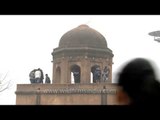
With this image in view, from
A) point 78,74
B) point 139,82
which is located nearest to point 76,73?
point 78,74

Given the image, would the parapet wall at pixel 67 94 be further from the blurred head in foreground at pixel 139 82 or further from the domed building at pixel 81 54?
the blurred head in foreground at pixel 139 82

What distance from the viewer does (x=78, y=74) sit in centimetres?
1995

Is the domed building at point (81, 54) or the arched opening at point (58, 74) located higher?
the domed building at point (81, 54)

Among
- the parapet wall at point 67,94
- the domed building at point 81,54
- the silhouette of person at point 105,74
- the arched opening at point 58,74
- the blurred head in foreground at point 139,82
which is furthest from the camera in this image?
the arched opening at point 58,74

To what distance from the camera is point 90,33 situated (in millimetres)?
19734

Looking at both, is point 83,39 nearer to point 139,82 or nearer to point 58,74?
point 58,74

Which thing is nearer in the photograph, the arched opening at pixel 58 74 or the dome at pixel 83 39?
the dome at pixel 83 39

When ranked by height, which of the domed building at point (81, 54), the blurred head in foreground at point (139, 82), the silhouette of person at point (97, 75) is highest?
the domed building at point (81, 54)

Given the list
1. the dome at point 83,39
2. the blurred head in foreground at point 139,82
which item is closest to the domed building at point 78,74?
the dome at point 83,39

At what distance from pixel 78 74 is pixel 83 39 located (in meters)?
1.52

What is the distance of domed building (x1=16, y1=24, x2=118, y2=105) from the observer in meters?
18.1

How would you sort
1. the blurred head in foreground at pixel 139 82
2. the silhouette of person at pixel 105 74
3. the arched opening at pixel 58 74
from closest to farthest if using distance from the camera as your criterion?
the blurred head in foreground at pixel 139 82, the silhouette of person at pixel 105 74, the arched opening at pixel 58 74

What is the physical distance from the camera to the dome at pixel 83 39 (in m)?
19.3

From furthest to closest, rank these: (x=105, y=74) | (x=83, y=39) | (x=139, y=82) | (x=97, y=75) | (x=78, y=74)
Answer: (x=78, y=74)
(x=83, y=39)
(x=105, y=74)
(x=97, y=75)
(x=139, y=82)
